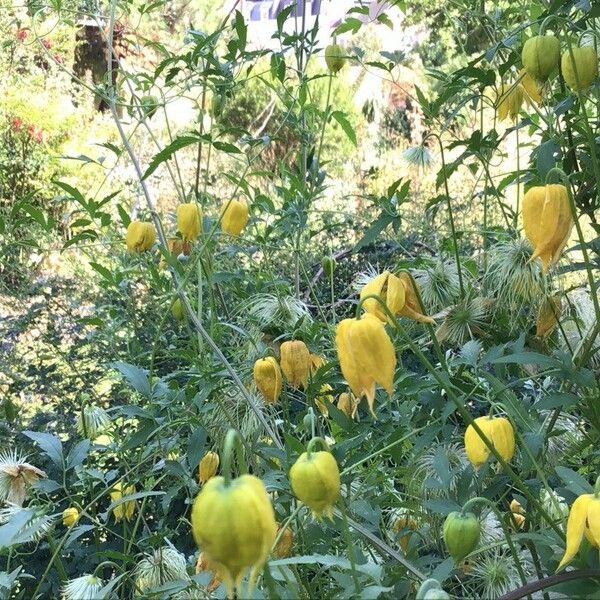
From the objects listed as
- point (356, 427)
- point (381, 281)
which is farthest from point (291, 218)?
point (381, 281)

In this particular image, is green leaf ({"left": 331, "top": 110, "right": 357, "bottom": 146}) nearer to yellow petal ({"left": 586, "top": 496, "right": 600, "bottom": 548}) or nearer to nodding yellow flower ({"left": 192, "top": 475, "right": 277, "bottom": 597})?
yellow petal ({"left": 586, "top": 496, "right": 600, "bottom": 548})

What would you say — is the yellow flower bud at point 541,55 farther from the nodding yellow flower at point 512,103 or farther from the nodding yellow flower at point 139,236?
the nodding yellow flower at point 139,236

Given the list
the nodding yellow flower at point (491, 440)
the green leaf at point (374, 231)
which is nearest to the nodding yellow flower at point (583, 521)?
the nodding yellow flower at point (491, 440)

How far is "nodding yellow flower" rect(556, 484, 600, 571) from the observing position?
2.03ft

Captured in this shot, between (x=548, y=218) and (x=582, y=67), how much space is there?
220mm

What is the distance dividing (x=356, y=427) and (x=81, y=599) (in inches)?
13.8

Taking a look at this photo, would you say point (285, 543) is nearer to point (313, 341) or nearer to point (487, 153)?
point (313, 341)

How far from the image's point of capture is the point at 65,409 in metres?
2.19

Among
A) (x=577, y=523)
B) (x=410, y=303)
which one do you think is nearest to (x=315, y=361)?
(x=410, y=303)

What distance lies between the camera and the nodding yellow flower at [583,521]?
62 cm

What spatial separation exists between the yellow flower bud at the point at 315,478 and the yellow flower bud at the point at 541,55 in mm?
534

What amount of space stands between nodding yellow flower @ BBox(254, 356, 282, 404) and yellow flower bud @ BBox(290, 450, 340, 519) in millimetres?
468

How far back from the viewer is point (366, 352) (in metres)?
0.68

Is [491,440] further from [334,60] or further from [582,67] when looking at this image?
[334,60]
